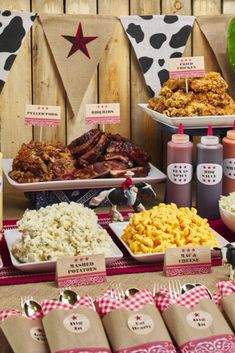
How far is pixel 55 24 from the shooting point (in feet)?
9.22

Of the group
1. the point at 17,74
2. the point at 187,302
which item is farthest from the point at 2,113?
the point at 187,302

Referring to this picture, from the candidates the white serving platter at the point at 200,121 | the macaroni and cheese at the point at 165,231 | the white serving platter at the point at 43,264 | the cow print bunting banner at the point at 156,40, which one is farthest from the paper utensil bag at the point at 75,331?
the cow print bunting banner at the point at 156,40

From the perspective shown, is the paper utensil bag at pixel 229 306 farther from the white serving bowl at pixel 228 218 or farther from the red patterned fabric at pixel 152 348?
the white serving bowl at pixel 228 218

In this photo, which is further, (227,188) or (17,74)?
(17,74)

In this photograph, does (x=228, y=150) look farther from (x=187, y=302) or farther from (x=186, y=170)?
(x=187, y=302)

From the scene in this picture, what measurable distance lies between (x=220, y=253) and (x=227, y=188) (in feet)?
1.91

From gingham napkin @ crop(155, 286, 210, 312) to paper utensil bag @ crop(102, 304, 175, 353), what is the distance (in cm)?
3

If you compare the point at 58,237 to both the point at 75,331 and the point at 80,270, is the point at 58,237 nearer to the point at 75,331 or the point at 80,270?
the point at 80,270

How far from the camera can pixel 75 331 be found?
1389 mm

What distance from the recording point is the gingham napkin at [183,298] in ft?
4.89

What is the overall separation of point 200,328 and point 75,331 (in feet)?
0.82

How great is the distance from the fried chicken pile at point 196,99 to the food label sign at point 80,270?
921 millimetres

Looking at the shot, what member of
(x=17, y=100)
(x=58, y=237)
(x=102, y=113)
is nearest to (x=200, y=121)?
(x=102, y=113)

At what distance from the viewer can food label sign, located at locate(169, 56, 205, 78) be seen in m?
2.64
